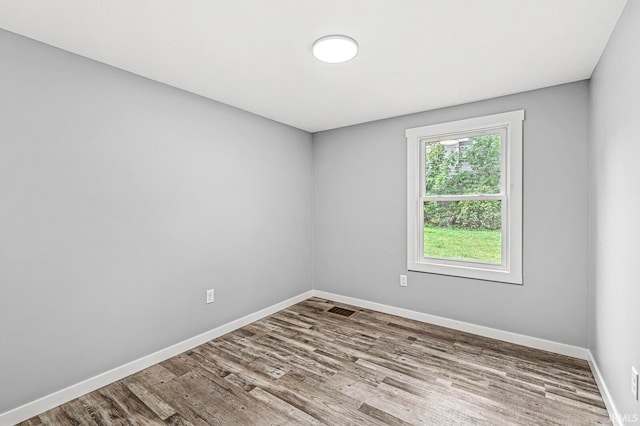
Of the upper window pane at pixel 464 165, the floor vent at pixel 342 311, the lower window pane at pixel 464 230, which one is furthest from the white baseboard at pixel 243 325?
the upper window pane at pixel 464 165

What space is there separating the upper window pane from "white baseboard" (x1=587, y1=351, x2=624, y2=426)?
1.59 meters

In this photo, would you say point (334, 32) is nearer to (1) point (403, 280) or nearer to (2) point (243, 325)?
(1) point (403, 280)

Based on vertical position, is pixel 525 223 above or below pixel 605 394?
above

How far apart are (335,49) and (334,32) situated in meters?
0.16

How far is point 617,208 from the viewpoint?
72.1 inches

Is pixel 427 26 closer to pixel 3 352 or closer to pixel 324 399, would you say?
pixel 324 399

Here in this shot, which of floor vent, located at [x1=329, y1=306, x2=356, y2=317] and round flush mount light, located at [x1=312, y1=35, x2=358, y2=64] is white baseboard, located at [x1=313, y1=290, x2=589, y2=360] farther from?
round flush mount light, located at [x1=312, y1=35, x2=358, y2=64]

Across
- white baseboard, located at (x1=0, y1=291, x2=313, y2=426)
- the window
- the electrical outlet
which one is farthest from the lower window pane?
white baseboard, located at (x1=0, y1=291, x2=313, y2=426)

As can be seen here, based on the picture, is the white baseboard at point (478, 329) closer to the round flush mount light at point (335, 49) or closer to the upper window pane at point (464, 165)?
the upper window pane at point (464, 165)

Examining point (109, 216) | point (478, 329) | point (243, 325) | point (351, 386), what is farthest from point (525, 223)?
point (109, 216)

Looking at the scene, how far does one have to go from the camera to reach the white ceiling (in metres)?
1.66

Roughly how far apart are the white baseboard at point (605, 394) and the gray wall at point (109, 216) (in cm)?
305

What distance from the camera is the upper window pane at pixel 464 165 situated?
3.07m

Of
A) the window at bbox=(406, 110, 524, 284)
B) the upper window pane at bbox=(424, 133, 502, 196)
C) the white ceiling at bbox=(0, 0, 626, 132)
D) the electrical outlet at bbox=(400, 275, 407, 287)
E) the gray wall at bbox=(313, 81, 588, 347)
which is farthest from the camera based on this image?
the electrical outlet at bbox=(400, 275, 407, 287)
